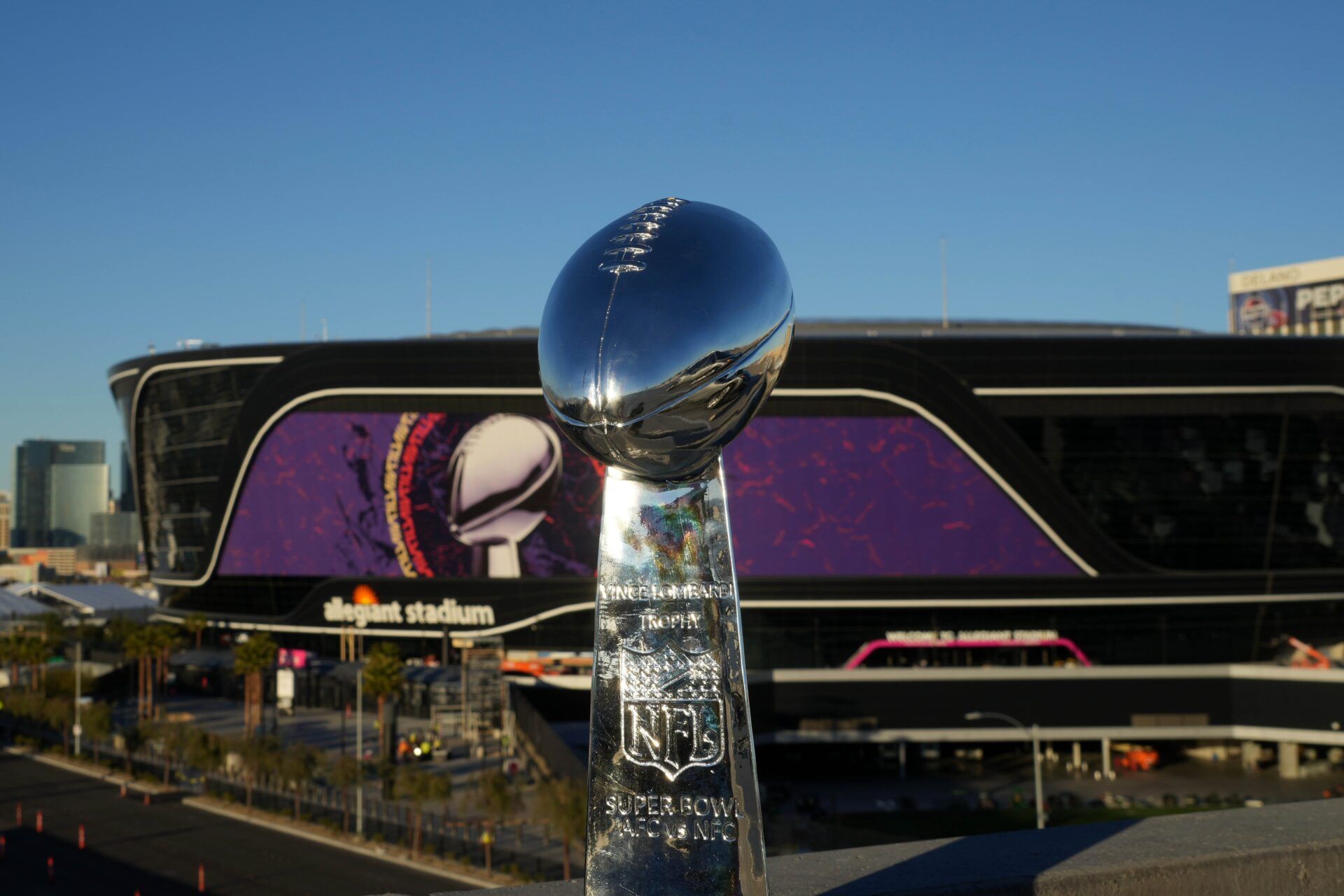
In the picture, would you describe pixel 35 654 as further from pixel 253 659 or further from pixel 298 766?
pixel 298 766

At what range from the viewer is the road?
1538 inches

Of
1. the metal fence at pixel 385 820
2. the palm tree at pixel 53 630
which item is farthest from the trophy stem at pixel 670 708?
the palm tree at pixel 53 630

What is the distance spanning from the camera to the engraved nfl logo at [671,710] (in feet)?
25.1

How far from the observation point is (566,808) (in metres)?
40.8

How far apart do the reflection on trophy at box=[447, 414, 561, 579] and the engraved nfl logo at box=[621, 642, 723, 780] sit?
63.0 metres

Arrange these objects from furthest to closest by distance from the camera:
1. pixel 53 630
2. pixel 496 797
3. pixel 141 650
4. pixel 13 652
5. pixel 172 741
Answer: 1. pixel 53 630
2. pixel 13 652
3. pixel 141 650
4. pixel 172 741
5. pixel 496 797

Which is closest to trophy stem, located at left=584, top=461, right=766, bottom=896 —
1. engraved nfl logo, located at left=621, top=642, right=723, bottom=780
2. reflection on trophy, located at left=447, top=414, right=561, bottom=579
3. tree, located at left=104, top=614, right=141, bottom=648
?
engraved nfl logo, located at left=621, top=642, right=723, bottom=780

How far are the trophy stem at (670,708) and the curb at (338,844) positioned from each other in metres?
30.1

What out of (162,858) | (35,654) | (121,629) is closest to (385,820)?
(162,858)

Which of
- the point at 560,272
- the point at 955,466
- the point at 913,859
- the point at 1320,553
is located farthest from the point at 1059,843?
the point at 1320,553

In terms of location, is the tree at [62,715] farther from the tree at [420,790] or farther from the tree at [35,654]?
the tree at [420,790]

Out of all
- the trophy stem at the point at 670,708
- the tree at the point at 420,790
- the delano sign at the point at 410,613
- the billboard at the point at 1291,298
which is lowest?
the tree at the point at 420,790

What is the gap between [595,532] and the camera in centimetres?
6938

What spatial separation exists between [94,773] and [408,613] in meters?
19.4
